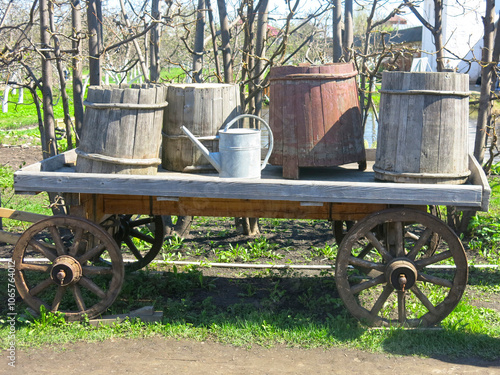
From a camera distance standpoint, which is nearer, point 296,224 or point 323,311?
point 323,311

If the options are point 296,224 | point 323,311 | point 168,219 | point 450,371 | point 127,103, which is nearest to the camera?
point 450,371

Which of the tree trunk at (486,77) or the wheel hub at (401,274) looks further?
the tree trunk at (486,77)

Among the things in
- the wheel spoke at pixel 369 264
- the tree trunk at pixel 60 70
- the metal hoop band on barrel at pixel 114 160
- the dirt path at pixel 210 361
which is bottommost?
the dirt path at pixel 210 361

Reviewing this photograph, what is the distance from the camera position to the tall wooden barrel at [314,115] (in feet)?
11.6

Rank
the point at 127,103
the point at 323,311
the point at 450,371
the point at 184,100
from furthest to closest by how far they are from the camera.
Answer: the point at 323,311 → the point at 184,100 → the point at 127,103 → the point at 450,371

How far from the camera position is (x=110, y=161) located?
3430mm

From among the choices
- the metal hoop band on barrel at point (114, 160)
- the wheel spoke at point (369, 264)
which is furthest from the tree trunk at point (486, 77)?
the metal hoop band on barrel at point (114, 160)

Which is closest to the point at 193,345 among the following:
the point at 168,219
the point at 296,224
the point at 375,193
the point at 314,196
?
the point at 314,196

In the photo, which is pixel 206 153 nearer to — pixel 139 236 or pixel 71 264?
pixel 71 264

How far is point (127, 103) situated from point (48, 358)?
161 centimetres

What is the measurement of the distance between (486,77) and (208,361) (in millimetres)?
3732

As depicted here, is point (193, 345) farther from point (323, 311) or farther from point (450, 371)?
point (450, 371)

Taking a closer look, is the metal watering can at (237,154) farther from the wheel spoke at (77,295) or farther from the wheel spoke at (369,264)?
the wheel spoke at (77,295)

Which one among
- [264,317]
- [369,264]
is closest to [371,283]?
[369,264]
